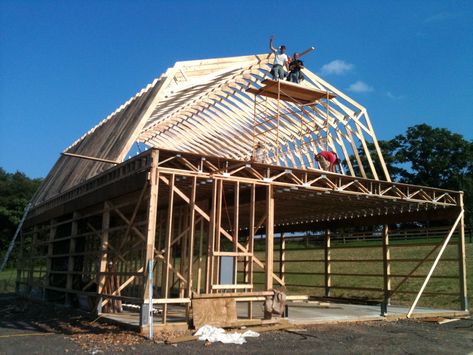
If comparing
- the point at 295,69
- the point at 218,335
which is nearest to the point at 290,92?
the point at 295,69

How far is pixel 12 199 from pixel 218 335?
50533mm

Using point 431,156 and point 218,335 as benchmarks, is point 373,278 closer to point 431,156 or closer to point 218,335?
point 218,335

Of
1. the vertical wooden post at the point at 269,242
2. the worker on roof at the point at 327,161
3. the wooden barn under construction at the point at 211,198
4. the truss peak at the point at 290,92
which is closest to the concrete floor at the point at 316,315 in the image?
the wooden barn under construction at the point at 211,198

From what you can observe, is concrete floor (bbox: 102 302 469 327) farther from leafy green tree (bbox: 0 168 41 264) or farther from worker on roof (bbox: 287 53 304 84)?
leafy green tree (bbox: 0 168 41 264)

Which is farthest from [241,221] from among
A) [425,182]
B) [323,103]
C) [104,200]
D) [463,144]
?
[463,144]

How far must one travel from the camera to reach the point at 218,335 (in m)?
9.71

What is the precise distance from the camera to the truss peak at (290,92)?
48.4 feet

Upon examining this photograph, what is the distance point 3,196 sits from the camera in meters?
55.6

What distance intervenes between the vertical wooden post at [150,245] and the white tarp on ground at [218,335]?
109 cm

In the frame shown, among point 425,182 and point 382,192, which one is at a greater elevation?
point 425,182

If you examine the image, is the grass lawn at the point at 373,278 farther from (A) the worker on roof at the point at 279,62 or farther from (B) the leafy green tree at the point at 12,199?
(B) the leafy green tree at the point at 12,199

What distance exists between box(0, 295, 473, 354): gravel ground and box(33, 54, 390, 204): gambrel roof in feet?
14.8

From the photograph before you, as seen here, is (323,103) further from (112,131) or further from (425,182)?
(425,182)

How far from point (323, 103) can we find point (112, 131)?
7295 millimetres
